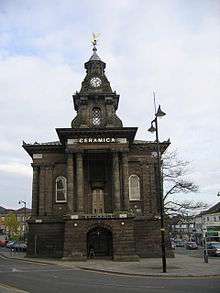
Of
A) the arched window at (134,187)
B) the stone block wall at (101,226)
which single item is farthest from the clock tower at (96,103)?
the stone block wall at (101,226)

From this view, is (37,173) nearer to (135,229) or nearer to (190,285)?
(135,229)

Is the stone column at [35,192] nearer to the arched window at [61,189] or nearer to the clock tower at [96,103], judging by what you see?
the arched window at [61,189]

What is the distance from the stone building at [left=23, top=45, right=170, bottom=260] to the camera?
122 ft

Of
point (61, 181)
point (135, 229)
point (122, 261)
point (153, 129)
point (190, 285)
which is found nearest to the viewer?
point (190, 285)

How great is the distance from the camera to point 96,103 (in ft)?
150

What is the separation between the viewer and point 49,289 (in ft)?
52.3

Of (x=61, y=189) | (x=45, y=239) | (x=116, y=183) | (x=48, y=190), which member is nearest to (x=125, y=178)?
(x=116, y=183)

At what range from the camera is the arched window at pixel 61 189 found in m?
43.3

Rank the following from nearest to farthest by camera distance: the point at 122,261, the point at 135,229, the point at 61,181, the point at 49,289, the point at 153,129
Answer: the point at 49,289 < the point at 153,129 < the point at 122,261 < the point at 135,229 < the point at 61,181

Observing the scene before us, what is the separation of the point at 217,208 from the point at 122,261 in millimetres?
69425

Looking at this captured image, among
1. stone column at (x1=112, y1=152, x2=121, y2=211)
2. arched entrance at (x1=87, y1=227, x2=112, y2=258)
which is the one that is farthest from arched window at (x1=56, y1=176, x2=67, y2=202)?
stone column at (x1=112, y1=152, x2=121, y2=211)

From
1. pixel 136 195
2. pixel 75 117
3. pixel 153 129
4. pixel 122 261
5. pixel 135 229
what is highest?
pixel 75 117

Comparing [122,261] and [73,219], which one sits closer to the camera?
[122,261]

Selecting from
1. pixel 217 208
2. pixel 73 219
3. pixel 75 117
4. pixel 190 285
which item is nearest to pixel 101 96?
pixel 75 117
